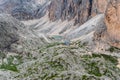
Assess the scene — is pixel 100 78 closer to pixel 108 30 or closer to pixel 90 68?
pixel 90 68

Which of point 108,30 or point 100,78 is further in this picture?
point 108,30

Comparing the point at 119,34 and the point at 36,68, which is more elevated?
the point at 119,34

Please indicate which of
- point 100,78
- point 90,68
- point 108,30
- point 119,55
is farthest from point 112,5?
point 100,78

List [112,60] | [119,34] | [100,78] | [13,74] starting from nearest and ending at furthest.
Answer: [100,78]
[13,74]
[112,60]
[119,34]

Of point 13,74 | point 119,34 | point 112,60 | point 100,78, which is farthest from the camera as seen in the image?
point 119,34

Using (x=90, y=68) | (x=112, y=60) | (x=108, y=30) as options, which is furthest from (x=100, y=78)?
(x=108, y=30)

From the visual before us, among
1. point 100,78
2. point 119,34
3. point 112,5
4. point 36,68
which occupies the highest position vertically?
point 112,5
